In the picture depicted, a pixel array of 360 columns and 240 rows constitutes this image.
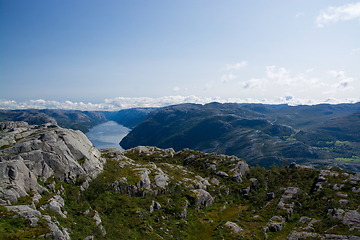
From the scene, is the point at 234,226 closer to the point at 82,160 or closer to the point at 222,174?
the point at 222,174

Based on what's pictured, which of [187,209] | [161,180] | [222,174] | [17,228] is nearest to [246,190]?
[222,174]

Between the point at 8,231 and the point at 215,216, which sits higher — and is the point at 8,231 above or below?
above

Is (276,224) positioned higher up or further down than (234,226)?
higher up

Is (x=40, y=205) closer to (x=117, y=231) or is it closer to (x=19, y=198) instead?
(x=19, y=198)

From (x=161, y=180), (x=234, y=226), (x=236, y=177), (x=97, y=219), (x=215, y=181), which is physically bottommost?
(x=215, y=181)

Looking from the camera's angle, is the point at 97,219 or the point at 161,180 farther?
the point at 161,180

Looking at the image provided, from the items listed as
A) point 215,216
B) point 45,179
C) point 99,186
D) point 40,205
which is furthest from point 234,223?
point 45,179
